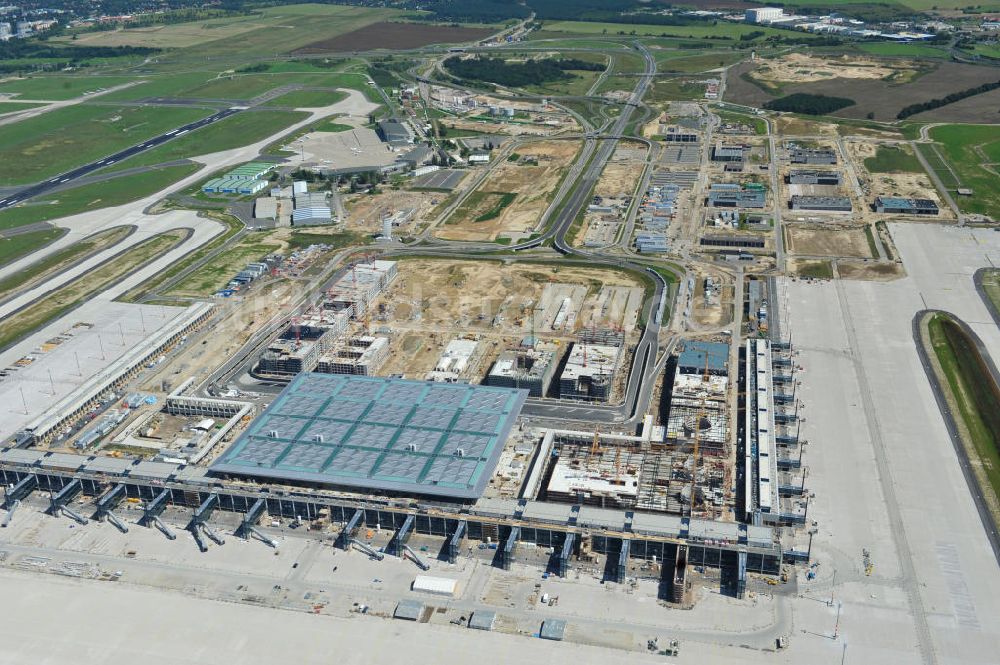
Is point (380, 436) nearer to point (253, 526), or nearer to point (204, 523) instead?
point (253, 526)

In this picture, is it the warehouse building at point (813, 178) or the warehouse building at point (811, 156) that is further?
the warehouse building at point (811, 156)

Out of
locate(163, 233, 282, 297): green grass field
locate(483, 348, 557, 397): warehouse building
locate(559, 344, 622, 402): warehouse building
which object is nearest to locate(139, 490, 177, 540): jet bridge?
locate(483, 348, 557, 397): warehouse building

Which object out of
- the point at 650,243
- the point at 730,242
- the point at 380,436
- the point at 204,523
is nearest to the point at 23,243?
the point at 204,523

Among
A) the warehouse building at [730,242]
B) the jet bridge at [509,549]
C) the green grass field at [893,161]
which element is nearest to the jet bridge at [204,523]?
the jet bridge at [509,549]

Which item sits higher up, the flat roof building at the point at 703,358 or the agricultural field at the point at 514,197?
the agricultural field at the point at 514,197

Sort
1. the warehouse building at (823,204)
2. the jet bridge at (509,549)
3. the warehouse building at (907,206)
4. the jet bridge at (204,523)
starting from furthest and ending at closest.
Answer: the warehouse building at (823,204) → the warehouse building at (907,206) → the jet bridge at (204,523) → the jet bridge at (509,549)

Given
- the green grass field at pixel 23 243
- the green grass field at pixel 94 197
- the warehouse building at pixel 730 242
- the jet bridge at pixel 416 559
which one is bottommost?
the jet bridge at pixel 416 559

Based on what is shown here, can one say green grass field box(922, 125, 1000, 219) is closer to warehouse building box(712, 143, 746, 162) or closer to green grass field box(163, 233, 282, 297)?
warehouse building box(712, 143, 746, 162)

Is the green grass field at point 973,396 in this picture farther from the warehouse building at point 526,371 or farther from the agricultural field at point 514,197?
the agricultural field at point 514,197
